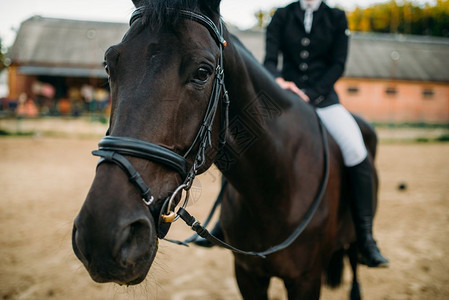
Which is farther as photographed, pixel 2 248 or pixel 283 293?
pixel 2 248

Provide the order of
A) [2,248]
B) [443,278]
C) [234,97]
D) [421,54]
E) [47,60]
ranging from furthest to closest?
[421,54] < [47,60] < [2,248] < [443,278] < [234,97]

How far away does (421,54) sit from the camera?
33062mm

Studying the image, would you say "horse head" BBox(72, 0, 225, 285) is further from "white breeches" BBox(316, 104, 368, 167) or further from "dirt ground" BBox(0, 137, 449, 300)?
"white breeches" BBox(316, 104, 368, 167)

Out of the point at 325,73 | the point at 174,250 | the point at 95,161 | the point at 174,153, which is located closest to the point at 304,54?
the point at 325,73

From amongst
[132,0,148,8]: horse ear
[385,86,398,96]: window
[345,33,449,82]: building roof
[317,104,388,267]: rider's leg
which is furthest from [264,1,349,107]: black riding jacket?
[385,86,398,96]: window

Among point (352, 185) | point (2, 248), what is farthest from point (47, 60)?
point (352, 185)

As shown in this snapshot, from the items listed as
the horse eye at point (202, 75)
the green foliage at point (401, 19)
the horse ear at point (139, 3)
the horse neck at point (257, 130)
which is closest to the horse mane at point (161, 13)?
the horse ear at point (139, 3)

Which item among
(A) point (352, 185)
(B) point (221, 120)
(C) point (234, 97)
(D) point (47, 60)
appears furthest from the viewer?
(D) point (47, 60)

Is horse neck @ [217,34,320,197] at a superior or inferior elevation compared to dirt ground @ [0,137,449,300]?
superior

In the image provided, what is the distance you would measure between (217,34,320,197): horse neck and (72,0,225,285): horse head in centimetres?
28

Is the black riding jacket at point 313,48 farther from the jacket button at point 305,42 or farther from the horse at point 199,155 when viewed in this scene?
the horse at point 199,155

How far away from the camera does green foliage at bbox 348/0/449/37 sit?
48031 millimetres

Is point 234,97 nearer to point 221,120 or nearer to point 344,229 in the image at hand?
point 221,120

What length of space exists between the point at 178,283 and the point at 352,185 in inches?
104
